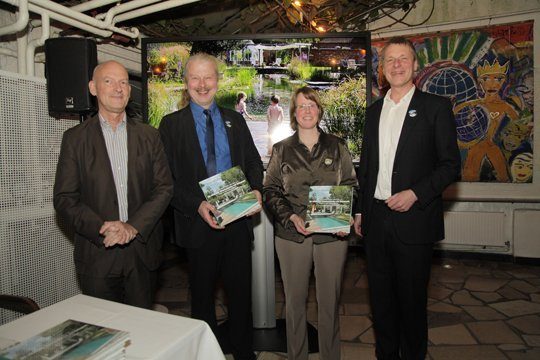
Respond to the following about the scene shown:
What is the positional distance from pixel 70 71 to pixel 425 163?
2475 mm

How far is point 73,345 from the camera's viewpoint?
3.61ft

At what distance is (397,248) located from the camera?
2373mm

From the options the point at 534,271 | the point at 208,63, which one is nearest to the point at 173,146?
the point at 208,63

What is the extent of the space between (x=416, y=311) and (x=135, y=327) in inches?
68.7

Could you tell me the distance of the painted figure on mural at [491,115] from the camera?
5238mm

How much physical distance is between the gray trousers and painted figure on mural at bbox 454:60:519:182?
3.86 metres

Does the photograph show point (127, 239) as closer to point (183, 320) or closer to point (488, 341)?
point (183, 320)

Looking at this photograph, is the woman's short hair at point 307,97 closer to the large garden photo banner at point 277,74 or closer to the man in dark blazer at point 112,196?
the man in dark blazer at point 112,196

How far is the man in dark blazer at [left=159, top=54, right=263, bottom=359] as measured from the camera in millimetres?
2406

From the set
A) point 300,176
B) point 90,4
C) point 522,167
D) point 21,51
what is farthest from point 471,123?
point 21,51

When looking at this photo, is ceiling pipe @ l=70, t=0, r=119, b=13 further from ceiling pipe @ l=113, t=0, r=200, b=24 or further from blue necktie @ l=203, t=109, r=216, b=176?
blue necktie @ l=203, t=109, r=216, b=176

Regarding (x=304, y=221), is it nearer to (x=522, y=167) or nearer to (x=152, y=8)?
(x=152, y=8)

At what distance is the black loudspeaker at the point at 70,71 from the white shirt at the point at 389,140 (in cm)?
205

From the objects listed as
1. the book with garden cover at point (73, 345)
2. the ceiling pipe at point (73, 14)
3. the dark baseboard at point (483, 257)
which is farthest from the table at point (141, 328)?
the dark baseboard at point (483, 257)
